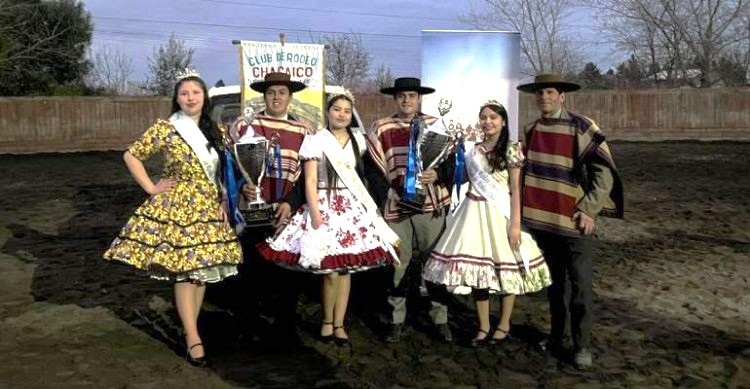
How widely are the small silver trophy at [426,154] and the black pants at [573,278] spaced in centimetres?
75

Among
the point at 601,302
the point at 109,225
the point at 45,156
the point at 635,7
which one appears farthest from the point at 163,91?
the point at 601,302

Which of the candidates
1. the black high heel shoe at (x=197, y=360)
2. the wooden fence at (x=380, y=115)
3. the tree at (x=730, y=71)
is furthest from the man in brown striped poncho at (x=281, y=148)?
the tree at (x=730, y=71)

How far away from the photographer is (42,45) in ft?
97.0

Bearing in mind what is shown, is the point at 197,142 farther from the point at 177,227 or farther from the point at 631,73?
the point at 631,73

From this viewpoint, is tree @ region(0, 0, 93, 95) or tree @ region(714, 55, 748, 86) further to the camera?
tree @ region(714, 55, 748, 86)

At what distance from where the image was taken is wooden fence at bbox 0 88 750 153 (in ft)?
75.1

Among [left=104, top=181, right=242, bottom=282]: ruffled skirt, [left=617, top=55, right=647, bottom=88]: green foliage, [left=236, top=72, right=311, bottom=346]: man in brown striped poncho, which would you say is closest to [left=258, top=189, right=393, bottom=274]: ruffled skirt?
[left=236, top=72, right=311, bottom=346]: man in brown striped poncho

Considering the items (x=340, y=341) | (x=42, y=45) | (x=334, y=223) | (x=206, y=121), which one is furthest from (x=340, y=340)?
(x=42, y=45)

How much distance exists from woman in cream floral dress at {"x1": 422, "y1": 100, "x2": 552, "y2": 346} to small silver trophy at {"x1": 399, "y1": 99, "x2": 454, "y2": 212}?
180 millimetres

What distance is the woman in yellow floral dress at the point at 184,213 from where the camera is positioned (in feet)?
13.7

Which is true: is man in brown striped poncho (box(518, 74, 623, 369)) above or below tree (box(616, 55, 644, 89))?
below

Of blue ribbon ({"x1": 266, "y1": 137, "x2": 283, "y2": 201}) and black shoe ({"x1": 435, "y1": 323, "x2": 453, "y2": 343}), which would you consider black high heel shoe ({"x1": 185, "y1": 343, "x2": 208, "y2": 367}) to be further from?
black shoe ({"x1": 435, "y1": 323, "x2": 453, "y2": 343})

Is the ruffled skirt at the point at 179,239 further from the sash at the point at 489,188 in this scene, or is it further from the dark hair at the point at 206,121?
the sash at the point at 489,188

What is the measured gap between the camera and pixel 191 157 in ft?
14.0
